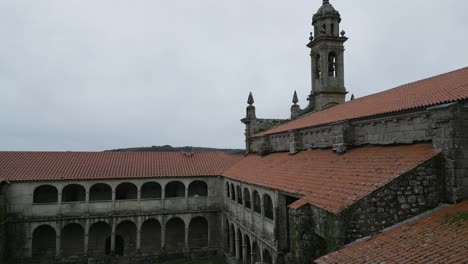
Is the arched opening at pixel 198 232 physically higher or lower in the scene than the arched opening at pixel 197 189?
lower

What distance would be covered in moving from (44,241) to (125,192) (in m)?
6.62

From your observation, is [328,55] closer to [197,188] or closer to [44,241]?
[197,188]

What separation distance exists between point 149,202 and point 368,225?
68.1 ft

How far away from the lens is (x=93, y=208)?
2552 cm

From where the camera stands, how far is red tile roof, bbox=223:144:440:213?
9.37m

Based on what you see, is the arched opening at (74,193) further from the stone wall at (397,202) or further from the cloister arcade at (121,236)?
the stone wall at (397,202)

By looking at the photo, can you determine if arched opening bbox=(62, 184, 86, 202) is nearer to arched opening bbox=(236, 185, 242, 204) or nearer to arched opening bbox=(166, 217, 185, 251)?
arched opening bbox=(166, 217, 185, 251)

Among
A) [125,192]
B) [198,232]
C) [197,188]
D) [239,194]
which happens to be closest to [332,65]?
[239,194]

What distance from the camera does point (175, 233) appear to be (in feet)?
92.1

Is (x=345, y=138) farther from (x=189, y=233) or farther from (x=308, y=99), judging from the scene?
(x=189, y=233)

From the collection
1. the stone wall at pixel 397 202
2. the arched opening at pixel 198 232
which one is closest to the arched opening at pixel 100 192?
the arched opening at pixel 198 232

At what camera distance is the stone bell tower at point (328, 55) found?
24688mm

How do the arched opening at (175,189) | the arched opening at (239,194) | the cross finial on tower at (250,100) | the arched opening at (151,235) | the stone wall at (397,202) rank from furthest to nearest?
1. the cross finial on tower at (250,100)
2. the arched opening at (175,189)
3. the arched opening at (151,235)
4. the arched opening at (239,194)
5. the stone wall at (397,202)

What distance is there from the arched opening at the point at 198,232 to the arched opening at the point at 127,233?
4.51 m
